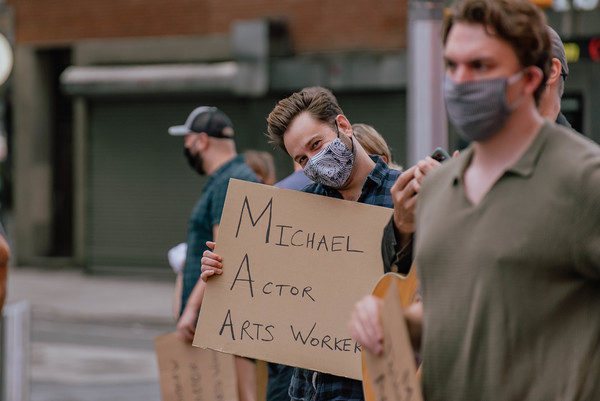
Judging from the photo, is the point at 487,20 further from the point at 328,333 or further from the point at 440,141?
the point at 440,141

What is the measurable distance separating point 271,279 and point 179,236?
13.5 meters

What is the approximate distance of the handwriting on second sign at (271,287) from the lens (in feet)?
10.9

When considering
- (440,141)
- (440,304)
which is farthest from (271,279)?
(440,141)

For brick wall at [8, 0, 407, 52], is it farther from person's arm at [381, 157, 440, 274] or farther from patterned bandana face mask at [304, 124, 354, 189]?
person's arm at [381, 157, 440, 274]

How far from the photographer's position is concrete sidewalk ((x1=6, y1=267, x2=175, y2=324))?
13406 mm

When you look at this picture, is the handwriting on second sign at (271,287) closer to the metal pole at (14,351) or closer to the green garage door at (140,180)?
the metal pole at (14,351)

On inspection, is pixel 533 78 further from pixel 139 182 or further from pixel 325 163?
pixel 139 182

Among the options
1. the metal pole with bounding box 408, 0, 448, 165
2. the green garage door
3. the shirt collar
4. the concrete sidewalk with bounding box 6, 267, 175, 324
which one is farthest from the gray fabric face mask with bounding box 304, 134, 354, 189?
the green garage door

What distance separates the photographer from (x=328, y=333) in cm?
323

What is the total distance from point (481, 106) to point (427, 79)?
4301 millimetres

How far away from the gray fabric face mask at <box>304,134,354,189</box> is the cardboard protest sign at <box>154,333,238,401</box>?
164 cm

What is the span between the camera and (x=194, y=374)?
181 inches

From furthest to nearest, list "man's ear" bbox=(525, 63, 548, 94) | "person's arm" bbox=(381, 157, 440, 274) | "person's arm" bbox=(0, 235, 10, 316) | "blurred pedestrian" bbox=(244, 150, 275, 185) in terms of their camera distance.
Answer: "blurred pedestrian" bbox=(244, 150, 275, 185) → "person's arm" bbox=(0, 235, 10, 316) → "person's arm" bbox=(381, 157, 440, 274) → "man's ear" bbox=(525, 63, 548, 94)

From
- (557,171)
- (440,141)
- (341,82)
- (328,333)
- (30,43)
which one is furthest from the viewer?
(30,43)
